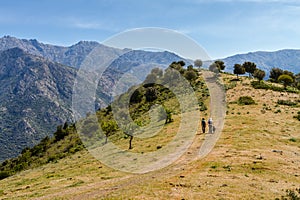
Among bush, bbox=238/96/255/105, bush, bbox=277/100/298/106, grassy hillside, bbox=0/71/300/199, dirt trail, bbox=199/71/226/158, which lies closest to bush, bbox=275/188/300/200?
grassy hillside, bbox=0/71/300/199

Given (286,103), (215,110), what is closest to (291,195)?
(215,110)

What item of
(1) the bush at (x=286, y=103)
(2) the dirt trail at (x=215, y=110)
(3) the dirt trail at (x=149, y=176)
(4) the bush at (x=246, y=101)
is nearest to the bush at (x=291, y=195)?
(3) the dirt trail at (x=149, y=176)

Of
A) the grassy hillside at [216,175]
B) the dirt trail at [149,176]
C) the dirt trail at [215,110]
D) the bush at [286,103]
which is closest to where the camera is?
the grassy hillside at [216,175]

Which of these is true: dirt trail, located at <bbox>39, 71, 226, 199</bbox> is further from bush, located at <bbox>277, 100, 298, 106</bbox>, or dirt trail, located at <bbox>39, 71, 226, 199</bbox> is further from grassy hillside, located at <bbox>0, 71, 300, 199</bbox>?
bush, located at <bbox>277, 100, 298, 106</bbox>

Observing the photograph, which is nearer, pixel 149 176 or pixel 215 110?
pixel 149 176

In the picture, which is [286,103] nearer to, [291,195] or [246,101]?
[246,101]

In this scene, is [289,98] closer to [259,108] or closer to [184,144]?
[259,108]

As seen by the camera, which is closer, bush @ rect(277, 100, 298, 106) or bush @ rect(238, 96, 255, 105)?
bush @ rect(277, 100, 298, 106)

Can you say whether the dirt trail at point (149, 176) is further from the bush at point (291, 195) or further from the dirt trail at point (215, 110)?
the bush at point (291, 195)

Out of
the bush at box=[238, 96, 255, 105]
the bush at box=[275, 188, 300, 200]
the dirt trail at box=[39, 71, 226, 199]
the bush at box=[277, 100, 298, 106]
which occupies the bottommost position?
the dirt trail at box=[39, 71, 226, 199]

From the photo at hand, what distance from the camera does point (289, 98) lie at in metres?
64.8

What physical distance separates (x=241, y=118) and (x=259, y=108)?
10.4 metres

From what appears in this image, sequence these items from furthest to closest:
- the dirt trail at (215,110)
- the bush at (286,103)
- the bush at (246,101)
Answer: the bush at (246,101) < the bush at (286,103) < the dirt trail at (215,110)

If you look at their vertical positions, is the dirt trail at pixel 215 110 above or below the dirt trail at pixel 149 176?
above
